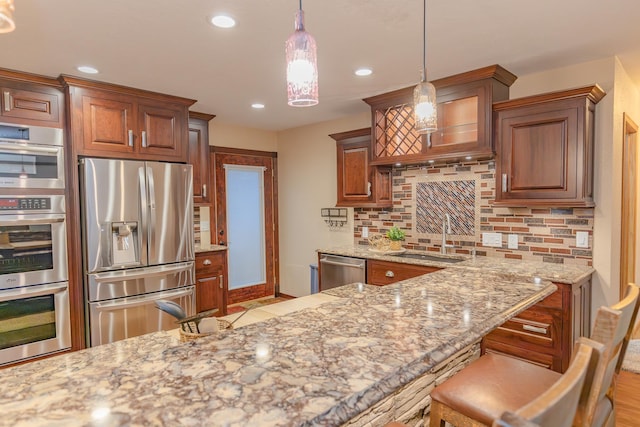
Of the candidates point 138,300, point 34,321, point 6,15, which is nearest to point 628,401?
point 6,15

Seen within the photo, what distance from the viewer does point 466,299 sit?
4.73 feet

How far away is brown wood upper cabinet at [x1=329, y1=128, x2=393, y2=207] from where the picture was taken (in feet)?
13.1

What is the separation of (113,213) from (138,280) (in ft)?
2.07

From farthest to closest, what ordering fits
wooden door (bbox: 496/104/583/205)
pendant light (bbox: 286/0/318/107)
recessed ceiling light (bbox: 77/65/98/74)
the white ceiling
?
recessed ceiling light (bbox: 77/65/98/74)
wooden door (bbox: 496/104/583/205)
the white ceiling
pendant light (bbox: 286/0/318/107)

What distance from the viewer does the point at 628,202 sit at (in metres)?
3.28

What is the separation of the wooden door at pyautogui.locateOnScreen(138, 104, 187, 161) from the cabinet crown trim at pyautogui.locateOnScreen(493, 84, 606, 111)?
289 centimetres

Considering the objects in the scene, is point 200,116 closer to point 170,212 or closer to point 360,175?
point 170,212

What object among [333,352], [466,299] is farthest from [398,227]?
[333,352]

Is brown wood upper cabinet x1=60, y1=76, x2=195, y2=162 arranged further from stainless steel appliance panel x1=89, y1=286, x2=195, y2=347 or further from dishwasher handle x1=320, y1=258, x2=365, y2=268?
dishwasher handle x1=320, y1=258, x2=365, y2=268

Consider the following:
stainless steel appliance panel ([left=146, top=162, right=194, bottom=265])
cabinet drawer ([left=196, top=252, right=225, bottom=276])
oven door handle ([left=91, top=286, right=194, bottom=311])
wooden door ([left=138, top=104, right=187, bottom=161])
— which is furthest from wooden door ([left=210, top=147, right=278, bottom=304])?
oven door handle ([left=91, top=286, right=194, bottom=311])

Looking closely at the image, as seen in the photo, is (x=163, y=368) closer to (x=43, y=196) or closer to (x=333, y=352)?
(x=333, y=352)

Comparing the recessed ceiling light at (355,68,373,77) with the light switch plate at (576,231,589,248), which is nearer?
the light switch plate at (576,231,589,248)

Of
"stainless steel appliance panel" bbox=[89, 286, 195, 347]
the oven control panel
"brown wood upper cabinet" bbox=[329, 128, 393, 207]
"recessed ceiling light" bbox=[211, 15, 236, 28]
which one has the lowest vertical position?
"stainless steel appliance panel" bbox=[89, 286, 195, 347]

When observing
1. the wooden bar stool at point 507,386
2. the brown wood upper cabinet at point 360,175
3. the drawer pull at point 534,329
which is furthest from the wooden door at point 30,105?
the drawer pull at point 534,329
